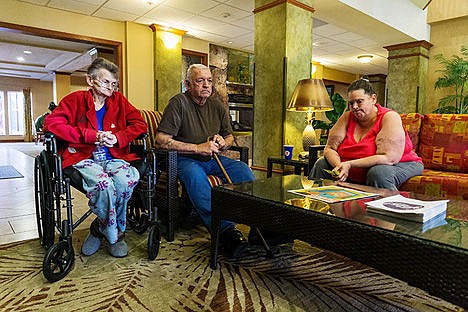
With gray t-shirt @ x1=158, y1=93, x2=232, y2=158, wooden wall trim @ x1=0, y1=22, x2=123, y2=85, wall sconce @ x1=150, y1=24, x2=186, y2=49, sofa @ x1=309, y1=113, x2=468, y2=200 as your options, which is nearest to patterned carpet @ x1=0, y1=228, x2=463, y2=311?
gray t-shirt @ x1=158, y1=93, x2=232, y2=158

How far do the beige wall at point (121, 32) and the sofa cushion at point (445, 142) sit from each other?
13.0 ft

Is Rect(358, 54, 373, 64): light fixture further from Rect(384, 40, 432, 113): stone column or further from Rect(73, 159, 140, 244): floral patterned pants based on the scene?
Rect(73, 159, 140, 244): floral patterned pants

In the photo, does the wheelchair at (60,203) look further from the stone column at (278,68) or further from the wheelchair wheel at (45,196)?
the stone column at (278,68)

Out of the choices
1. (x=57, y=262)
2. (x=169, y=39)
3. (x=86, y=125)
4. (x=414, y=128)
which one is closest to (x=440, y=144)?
(x=414, y=128)

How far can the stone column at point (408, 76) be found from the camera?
5590mm

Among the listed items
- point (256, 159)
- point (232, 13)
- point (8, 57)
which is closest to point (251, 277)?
point (256, 159)

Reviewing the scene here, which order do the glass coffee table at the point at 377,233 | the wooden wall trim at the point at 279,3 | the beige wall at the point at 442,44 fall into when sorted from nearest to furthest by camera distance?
1. the glass coffee table at the point at 377,233
2. the wooden wall trim at the point at 279,3
3. the beige wall at the point at 442,44

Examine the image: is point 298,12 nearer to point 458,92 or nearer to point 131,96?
point 131,96

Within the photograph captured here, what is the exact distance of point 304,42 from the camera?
11.5 feet

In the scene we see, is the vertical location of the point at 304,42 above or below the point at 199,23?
below

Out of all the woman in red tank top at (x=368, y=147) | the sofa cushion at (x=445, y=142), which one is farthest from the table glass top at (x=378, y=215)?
the sofa cushion at (x=445, y=142)

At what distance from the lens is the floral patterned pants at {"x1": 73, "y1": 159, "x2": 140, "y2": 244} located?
1.66 m

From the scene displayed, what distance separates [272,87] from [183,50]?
288 centimetres

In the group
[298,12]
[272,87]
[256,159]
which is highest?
[298,12]
